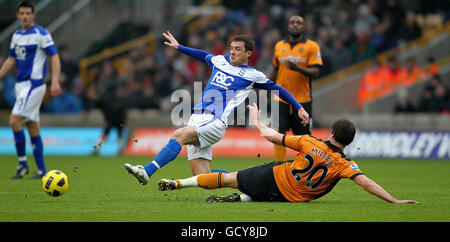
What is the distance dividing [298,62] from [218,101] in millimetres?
2787

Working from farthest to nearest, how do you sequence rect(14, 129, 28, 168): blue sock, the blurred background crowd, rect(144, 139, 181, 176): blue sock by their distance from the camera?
the blurred background crowd, rect(14, 129, 28, 168): blue sock, rect(144, 139, 181, 176): blue sock

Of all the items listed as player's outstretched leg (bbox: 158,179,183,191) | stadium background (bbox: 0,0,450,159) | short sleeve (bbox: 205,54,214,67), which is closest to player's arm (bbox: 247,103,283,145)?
player's outstretched leg (bbox: 158,179,183,191)

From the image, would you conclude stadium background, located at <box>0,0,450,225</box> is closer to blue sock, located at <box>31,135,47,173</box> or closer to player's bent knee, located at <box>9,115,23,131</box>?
blue sock, located at <box>31,135,47,173</box>

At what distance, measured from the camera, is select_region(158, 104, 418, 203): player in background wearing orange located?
297 inches

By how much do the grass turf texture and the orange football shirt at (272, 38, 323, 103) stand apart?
1623 millimetres

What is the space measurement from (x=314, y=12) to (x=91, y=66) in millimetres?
7711

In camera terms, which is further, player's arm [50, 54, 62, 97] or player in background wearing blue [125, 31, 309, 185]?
player's arm [50, 54, 62, 97]

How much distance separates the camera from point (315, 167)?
25.0ft

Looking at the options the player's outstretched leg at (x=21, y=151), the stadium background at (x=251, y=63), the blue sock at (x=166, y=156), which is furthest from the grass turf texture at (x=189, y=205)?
the stadium background at (x=251, y=63)

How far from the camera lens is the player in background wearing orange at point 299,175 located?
7.54 meters

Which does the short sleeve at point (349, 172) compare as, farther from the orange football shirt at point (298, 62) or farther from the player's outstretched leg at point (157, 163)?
the orange football shirt at point (298, 62)

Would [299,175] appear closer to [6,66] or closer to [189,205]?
Result: [189,205]
